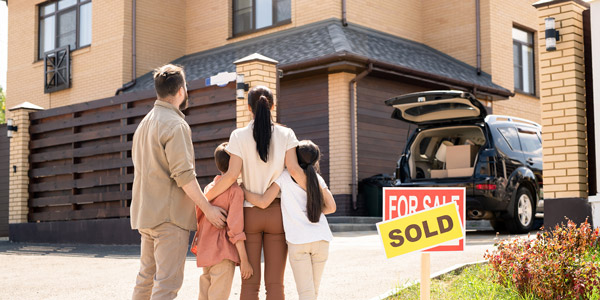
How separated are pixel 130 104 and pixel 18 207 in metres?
3.93

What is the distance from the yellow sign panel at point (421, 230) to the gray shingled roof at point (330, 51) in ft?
34.7

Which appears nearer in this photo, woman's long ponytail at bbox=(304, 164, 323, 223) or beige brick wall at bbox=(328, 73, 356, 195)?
woman's long ponytail at bbox=(304, 164, 323, 223)

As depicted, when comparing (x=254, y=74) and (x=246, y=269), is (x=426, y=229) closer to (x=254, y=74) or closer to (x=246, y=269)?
(x=246, y=269)

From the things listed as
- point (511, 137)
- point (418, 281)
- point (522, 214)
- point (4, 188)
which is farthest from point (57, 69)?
point (418, 281)

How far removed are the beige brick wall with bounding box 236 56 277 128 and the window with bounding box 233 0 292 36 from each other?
7.28m

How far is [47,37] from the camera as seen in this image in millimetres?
A: 21359

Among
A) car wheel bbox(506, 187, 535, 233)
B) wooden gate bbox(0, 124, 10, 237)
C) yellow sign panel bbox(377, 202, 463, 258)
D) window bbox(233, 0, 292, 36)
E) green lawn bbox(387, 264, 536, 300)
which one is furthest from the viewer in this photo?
window bbox(233, 0, 292, 36)

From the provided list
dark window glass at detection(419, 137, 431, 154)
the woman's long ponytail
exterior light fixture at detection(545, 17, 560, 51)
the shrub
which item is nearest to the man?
the woman's long ponytail

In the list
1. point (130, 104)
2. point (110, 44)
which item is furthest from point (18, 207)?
point (110, 44)

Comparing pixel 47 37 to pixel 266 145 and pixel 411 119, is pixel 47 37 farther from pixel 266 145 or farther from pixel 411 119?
pixel 266 145

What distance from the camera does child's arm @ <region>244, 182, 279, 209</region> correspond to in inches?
187

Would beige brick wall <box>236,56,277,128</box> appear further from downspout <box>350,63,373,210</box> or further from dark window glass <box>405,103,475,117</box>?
downspout <box>350,63,373,210</box>

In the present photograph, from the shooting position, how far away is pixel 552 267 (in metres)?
5.33

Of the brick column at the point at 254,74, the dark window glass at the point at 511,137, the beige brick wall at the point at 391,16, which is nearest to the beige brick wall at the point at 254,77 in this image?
the brick column at the point at 254,74
